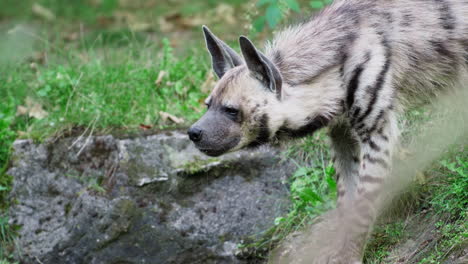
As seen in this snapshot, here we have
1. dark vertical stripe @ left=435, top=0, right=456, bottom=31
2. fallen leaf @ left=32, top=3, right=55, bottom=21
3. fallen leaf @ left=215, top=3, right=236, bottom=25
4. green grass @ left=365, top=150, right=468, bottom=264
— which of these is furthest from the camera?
fallen leaf @ left=32, top=3, right=55, bottom=21

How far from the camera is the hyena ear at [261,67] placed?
3.70m

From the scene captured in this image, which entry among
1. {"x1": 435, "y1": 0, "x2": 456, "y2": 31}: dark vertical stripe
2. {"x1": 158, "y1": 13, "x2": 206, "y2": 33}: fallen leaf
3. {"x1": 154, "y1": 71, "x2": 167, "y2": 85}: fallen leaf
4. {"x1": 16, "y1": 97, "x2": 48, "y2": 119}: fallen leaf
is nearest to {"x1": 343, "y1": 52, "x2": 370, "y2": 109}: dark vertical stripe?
{"x1": 435, "y1": 0, "x2": 456, "y2": 31}: dark vertical stripe

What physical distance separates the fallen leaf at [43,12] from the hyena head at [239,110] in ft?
21.5

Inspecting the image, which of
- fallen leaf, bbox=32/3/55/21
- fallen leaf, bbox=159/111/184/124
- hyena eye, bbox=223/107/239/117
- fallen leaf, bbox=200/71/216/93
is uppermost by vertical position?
hyena eye, bbox=223/107/239/117

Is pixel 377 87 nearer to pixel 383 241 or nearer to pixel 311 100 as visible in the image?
pixel 311 100

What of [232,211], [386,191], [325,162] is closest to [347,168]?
[386,191]

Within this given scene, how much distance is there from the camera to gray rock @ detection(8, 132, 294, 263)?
4859 millimetres

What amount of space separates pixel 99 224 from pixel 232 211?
3.28 feet

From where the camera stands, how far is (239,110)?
381 cm

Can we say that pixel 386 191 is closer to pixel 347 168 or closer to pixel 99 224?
pixel 347 168

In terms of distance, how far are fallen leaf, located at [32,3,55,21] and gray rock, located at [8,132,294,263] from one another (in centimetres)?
495

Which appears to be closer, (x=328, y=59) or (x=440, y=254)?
(x=440, y=254)

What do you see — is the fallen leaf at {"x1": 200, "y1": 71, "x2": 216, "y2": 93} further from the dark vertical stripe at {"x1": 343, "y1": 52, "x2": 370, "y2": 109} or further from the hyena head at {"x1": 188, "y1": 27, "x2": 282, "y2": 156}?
the dark vertical stripe at {"x1": 343, "y1": 52, "x2": 370, "y2": 109}

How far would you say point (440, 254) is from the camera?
3572 millimetres
